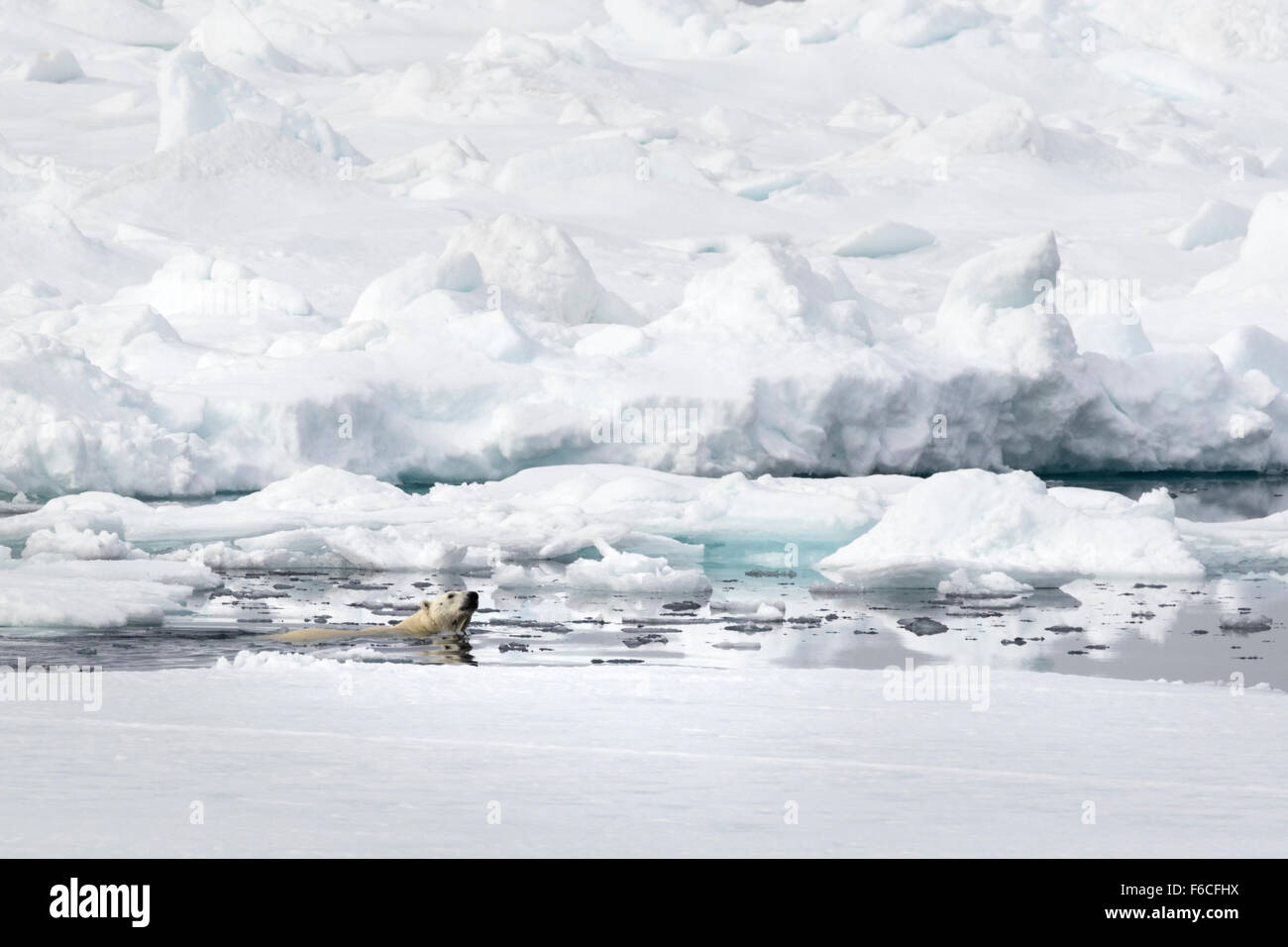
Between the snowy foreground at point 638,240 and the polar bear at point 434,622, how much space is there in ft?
19.5

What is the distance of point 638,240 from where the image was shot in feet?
87.2

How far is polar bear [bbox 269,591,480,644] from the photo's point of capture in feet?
27.3

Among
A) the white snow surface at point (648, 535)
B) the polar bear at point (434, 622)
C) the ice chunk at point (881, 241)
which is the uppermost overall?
the ice chunk at point (881, 241)

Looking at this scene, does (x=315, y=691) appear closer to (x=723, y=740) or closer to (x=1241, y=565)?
(x=723, y=740)

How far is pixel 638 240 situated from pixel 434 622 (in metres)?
18.6

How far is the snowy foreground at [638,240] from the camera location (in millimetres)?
15164

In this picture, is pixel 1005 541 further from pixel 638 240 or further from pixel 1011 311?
pixel 638 240

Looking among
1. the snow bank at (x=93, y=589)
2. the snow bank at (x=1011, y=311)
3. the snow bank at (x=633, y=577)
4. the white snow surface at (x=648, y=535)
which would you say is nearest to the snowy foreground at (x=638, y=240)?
the snow bank at (x=1011, y=311)

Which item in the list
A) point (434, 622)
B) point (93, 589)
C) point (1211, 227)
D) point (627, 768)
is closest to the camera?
point (627, 768)

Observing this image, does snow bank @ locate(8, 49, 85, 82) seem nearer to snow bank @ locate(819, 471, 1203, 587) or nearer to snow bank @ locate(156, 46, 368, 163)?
snow bank @ locate(156, 46, 368, 163)

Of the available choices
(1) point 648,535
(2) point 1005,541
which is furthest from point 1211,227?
(1) point 648,535

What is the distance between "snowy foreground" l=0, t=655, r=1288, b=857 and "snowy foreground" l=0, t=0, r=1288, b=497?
818 centimetres

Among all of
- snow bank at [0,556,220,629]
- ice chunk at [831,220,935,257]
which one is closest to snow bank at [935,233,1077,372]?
snow bank at [0,556,220,629]

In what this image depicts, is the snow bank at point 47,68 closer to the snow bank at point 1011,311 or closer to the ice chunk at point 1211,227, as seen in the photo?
the ice chunk at point 1211,227
